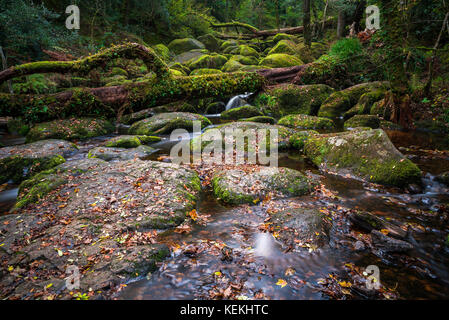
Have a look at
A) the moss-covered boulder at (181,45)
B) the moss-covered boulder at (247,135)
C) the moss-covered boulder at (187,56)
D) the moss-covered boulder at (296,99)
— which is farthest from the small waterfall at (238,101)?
the moss-covered boulder at (181,45)

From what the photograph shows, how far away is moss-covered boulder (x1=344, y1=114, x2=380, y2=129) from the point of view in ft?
28.7

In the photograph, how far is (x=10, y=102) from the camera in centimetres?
884

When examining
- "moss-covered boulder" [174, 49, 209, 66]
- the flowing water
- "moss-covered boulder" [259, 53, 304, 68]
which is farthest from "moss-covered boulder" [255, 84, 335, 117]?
"moss-covered boulder" [174, 49, 209, 66]

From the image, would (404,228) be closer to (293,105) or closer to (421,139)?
(421,139)

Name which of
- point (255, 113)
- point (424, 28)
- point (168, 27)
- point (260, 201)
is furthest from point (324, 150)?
point (168, 27)

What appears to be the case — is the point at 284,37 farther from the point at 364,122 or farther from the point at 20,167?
the point at 20,167

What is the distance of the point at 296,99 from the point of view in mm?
11422

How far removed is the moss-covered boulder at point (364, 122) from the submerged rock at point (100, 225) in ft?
24.7

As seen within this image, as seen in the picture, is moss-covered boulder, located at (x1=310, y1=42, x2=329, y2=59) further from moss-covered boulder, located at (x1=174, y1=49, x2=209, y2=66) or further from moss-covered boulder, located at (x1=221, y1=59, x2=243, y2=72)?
moss-covered boulder, located at (x1=174, y1=49, x2=209, y2=66)

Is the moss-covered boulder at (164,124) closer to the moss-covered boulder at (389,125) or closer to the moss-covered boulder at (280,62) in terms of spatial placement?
the moss-covered boulder at (389,125)

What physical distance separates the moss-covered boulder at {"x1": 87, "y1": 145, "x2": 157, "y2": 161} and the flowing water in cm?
231

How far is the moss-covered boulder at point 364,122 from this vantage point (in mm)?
8753

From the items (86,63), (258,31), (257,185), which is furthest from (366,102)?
(258,31)
